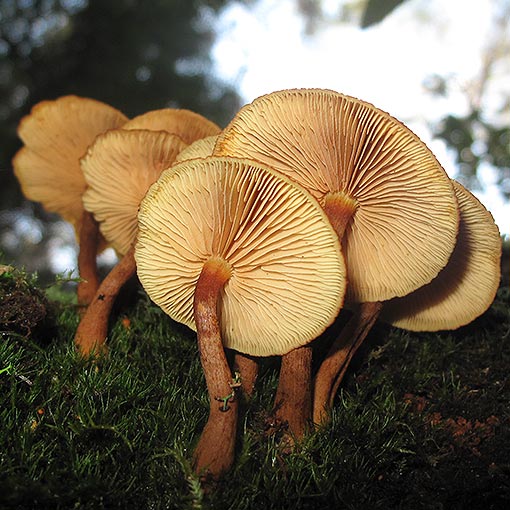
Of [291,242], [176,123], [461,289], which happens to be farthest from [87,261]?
[461,289]

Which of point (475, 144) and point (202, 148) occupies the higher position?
point (202, 148)

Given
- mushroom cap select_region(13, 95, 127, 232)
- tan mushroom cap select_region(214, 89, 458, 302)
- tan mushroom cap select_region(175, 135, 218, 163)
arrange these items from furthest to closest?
mushroom cap select_region(13, 95, 127, 232) < tan mushroom cap select_region(175, 135, 218, 163) < tan mushroom cap select_region(214, 89, 458, 302)

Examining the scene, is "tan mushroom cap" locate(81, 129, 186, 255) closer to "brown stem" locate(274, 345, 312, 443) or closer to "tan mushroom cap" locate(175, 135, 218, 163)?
"tan mushroom cap" locate(175, 135, 218, 163)

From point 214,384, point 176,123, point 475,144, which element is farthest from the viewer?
point 475,144

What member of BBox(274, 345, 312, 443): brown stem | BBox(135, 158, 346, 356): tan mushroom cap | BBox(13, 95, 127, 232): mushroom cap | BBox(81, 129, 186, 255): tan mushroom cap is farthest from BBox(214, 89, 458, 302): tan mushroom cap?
BBox(13, 95, 127, 232): mushroom cap

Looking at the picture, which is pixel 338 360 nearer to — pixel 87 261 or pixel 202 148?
pixel 202 148

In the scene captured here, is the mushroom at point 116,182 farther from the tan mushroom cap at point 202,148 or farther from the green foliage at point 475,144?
the green foliage at point 475,144

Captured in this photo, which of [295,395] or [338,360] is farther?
[338,360]
